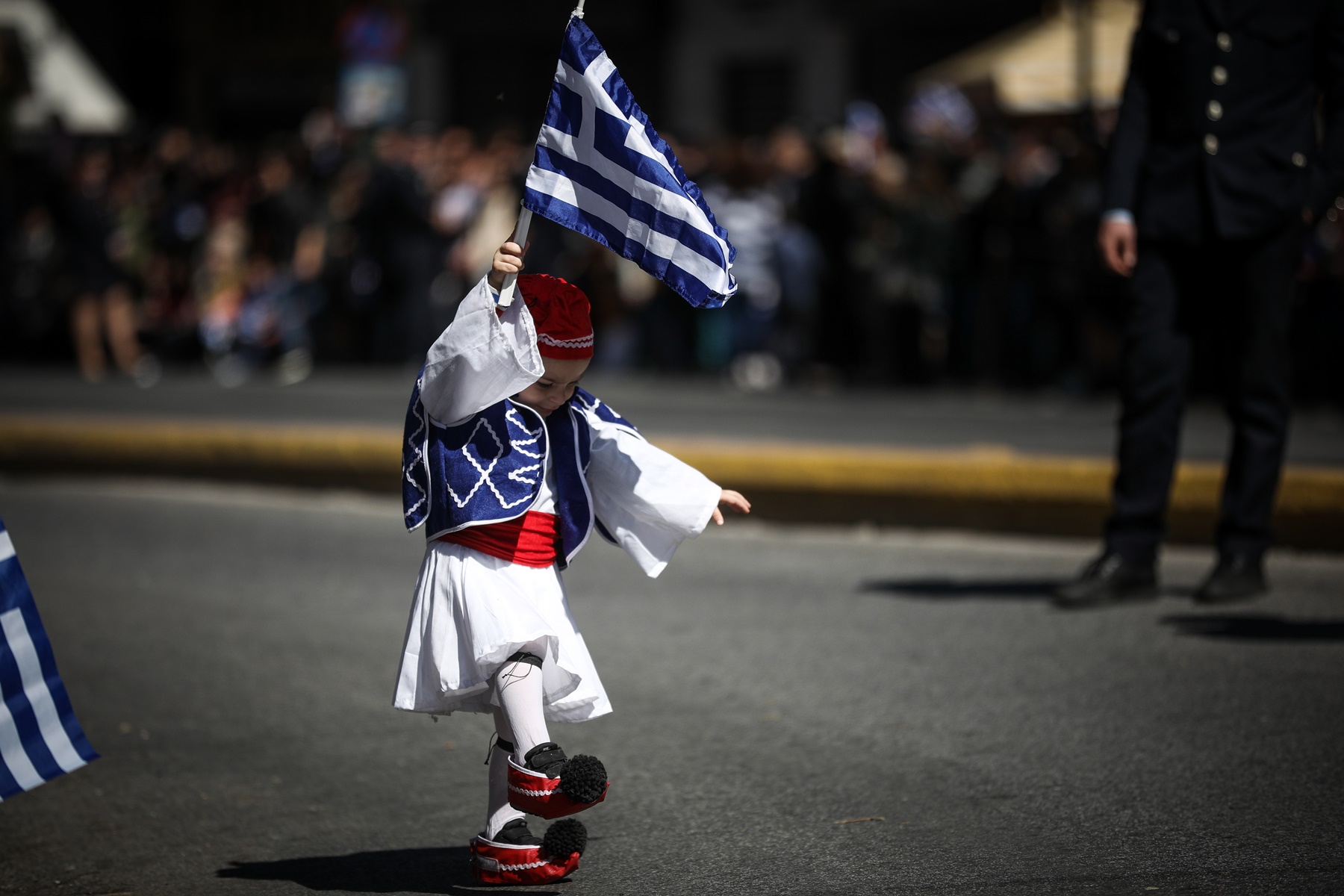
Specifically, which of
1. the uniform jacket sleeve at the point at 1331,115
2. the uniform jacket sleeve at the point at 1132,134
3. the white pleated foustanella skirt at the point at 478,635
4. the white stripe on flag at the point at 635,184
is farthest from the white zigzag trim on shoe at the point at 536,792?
the uniform jacket sleeve at the point at 1331,115

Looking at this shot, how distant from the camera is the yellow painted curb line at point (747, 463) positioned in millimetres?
6848

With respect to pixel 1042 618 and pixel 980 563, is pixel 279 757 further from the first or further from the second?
pixel 980 563

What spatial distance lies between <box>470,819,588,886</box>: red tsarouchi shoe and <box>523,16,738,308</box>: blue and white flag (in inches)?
44.2

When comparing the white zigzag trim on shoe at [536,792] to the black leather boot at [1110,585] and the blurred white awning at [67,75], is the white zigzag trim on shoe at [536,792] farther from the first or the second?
the blurred white awning at [67,75]

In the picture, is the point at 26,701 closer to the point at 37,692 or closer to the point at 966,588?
the point at 37,692

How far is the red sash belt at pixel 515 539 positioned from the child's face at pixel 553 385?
0.22 meters

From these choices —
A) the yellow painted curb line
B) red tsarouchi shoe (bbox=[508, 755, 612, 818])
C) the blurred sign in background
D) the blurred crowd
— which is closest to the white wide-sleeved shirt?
red tsarouchi shoe (bbox=[508, 755, 612, 818])

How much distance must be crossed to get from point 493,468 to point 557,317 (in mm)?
333

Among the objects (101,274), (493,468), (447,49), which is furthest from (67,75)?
(493,468)

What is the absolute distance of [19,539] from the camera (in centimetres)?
790

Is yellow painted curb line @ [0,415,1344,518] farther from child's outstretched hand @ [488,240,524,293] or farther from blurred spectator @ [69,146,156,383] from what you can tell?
blurred spectator @ [69,146,156,383]

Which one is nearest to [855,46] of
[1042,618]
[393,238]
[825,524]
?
[393,238]

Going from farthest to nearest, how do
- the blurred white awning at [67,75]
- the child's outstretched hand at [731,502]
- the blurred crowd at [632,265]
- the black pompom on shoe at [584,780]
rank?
the blurred white awning at [67,75]
the blurred crowd at [632,265]
the child's outstretched hand at [731,502]
the black pompom on shoe at [584,780]

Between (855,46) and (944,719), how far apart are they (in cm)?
2053
